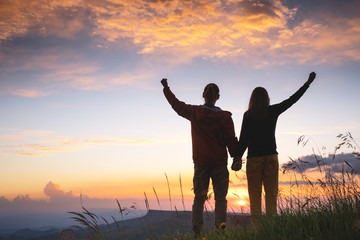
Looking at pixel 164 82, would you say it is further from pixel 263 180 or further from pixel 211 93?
pixel 263 180

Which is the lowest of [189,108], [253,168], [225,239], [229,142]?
[225,239]

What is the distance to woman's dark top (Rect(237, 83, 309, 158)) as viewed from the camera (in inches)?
205

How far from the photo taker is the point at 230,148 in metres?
5.60

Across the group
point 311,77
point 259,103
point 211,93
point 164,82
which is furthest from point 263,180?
point 164,82

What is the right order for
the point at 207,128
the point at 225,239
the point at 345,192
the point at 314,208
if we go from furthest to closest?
the point at 207,128 → the point at 345,192 → the point at 314,208 → the point at 225,239

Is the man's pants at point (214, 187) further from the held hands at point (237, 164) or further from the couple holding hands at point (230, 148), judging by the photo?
the held hands at point (237, 164)

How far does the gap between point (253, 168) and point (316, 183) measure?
1.23 meters

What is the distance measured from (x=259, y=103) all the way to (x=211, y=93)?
0.96 metres

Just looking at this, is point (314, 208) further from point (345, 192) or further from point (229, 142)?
point (229, 142)

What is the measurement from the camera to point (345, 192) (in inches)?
172

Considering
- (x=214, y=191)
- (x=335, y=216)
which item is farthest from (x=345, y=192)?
(x=214, y=191)

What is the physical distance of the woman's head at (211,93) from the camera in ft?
Result: 18.7

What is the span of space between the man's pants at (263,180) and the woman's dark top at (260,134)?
5.4 inches

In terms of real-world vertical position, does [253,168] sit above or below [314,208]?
above
